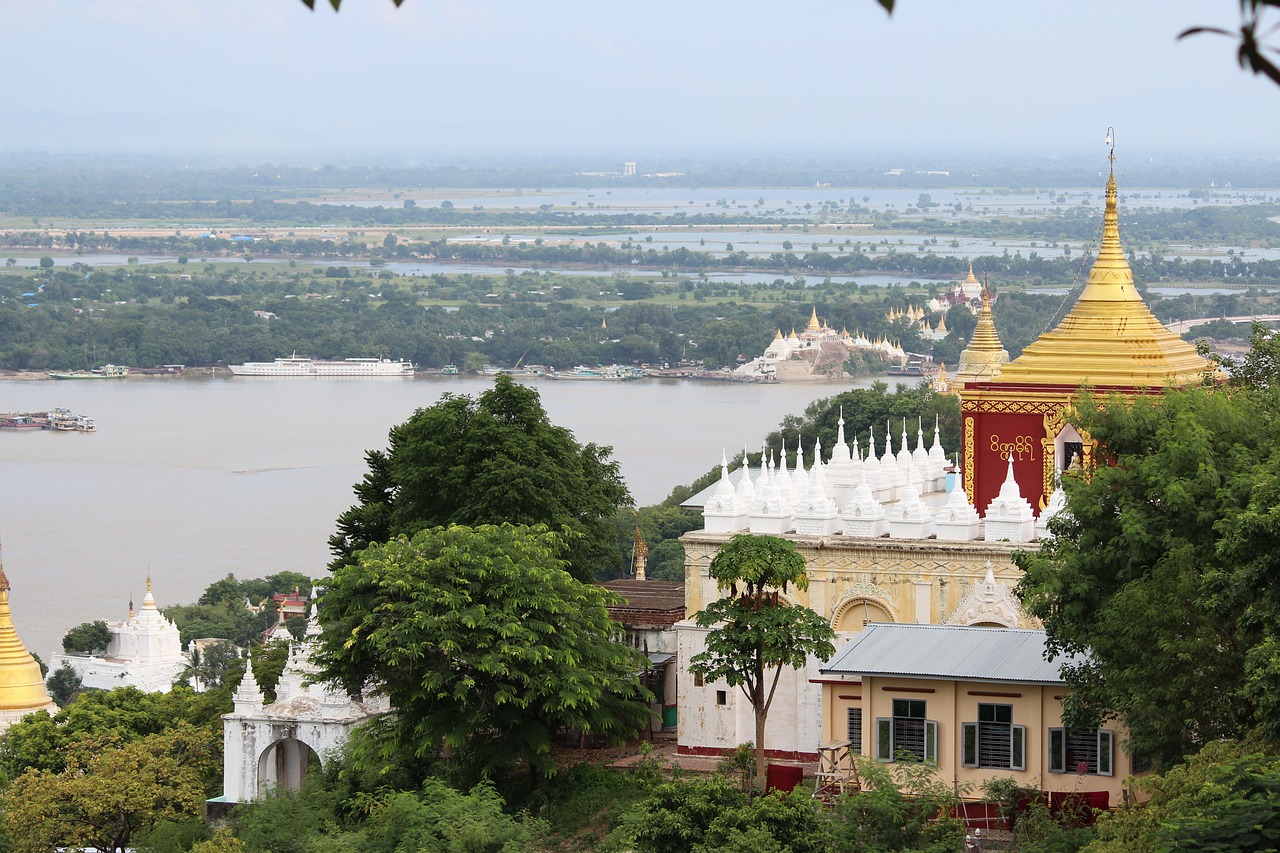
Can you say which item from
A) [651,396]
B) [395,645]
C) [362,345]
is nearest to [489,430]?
[395,645]

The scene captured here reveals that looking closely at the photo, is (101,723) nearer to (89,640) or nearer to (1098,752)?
(1098,752)

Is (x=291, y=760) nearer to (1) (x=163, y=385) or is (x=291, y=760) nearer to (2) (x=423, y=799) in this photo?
(2) (x=423, y=799)

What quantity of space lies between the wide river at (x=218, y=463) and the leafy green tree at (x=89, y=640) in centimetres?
229

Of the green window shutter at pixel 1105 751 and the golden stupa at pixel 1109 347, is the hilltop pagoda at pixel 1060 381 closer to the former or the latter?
the golden stupa at pixel 1109 347

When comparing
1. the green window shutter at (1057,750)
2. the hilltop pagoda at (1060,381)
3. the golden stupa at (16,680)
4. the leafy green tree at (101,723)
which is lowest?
the golden stupa at (16,680)

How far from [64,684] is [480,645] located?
17.7m

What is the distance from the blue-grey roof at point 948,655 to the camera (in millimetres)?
17422

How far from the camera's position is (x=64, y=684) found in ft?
116

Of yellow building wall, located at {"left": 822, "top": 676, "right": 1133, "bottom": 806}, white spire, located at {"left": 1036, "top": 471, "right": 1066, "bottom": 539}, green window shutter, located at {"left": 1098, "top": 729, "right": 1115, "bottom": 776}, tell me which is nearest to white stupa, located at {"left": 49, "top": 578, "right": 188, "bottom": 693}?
white spire, located at {"left": 1036, "top": 471, "right": 1066, "bottom": 539}

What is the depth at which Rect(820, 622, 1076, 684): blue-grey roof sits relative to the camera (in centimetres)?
1742

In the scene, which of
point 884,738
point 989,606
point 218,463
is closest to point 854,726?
point 884,738

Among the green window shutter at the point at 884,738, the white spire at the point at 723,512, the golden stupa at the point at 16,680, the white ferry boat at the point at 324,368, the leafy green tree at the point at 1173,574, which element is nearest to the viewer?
the leafy green tree at the point at 1173,574

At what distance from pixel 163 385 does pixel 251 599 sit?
54385mm

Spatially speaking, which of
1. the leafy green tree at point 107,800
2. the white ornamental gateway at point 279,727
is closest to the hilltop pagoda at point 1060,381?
the white ornamental gateway at point 279,727
